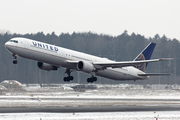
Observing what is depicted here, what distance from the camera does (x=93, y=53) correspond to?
419 feet

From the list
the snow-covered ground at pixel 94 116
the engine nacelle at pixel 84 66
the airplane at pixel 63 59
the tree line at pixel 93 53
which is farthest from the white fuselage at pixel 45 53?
the tree line at pixel 93 53

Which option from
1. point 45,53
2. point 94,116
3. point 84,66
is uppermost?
point 45,53

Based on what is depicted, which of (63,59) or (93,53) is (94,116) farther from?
(93,53)

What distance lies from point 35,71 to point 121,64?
82916 millimetres

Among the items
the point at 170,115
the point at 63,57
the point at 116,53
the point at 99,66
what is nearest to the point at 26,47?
the point at 63,57

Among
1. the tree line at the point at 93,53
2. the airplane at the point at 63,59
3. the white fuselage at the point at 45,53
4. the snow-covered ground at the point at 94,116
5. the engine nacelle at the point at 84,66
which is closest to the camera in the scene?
the snow-covered ground at the point at 94,116

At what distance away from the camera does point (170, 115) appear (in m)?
32.7

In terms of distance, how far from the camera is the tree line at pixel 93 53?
395 feet

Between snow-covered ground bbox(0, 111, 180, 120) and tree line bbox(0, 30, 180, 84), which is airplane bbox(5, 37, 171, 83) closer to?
snow-covered ground bbox(0, 111, 180, 120)

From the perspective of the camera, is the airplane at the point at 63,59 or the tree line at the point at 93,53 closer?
the airplane at the point at 63,59

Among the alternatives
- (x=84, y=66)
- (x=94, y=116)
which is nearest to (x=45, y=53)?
(x=84, y=66)

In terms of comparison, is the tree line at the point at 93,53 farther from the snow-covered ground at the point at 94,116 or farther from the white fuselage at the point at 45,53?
the snow-covered ground at the point at 94,116

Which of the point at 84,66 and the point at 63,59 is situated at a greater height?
the point at 63,59

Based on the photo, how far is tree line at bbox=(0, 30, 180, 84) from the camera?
120494mm
